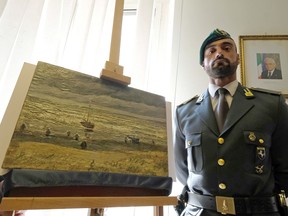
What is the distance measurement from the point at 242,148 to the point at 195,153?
0.14 m

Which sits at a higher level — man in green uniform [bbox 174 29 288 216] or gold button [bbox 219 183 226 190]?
man in green uniform [bbox 174 29 288 216]

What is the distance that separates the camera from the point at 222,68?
2.25 ft

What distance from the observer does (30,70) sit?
0.52m

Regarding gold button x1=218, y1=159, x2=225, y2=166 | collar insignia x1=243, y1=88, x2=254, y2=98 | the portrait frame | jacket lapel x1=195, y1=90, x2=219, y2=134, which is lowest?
gold button x1=218, y1=159, x2=225, y2=166

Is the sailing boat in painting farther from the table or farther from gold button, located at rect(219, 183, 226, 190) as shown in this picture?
gold button, located at rect(219, 183, 226, 190)

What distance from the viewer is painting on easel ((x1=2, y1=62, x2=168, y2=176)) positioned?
45 cm

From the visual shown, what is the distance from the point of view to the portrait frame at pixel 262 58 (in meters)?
0.95

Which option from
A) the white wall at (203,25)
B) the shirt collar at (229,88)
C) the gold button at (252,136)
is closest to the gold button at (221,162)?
the gold button at (252,136)

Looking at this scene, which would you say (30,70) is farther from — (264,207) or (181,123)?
(264,207)

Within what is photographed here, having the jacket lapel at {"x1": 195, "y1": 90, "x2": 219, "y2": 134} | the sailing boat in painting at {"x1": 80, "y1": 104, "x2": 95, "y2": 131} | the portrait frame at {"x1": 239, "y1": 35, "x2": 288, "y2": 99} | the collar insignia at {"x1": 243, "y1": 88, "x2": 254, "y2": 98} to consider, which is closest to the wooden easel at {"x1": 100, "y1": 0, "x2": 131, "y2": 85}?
the sailing boat in painting at {"x1": 80, "y1": 104, "x2": 95, "y2": 131}

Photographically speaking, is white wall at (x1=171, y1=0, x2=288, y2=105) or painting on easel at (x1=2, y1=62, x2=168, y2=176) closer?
painting on easel at (x1=2, y1=62, x2=168, y2=176)

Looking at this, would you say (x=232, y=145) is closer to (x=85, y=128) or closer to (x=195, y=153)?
(x=195, y=153)

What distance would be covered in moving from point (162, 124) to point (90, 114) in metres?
0.25

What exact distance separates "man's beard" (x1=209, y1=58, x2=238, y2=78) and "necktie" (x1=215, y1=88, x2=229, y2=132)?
0.05 meters
